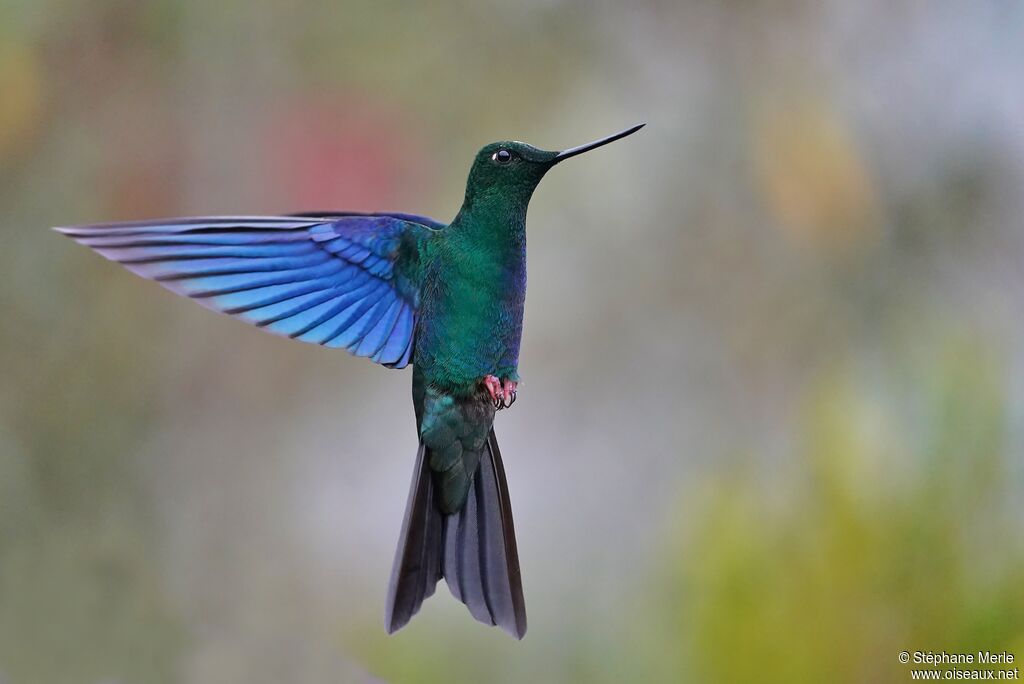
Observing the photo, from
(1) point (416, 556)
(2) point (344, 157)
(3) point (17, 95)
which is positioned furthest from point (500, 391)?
(3) point (17, 95)

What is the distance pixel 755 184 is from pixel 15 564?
172 centimetres

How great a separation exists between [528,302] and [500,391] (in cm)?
153

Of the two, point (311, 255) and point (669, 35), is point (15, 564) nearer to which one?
point (311, 255)

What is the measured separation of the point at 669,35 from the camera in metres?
2.62

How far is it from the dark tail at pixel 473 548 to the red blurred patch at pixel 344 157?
1.26 metres

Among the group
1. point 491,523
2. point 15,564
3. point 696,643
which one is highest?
point 15,564

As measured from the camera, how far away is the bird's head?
858mm

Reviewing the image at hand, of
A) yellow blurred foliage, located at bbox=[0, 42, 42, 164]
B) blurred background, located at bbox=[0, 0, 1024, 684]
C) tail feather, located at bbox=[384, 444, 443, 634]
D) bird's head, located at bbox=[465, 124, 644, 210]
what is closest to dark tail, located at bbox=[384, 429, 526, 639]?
tail feather, located at bbox=[384, 444, 443, 634]

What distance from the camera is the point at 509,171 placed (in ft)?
2.86

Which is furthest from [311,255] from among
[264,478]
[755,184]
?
[755,184]

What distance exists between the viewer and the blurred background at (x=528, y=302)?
7.28 feet

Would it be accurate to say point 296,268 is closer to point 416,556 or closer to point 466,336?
point 466,336

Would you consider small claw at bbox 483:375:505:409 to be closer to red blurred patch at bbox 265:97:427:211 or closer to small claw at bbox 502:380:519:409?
small claw at bbox 502:380:519:409

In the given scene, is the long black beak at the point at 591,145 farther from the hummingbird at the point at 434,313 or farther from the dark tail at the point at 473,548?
the dark tail at the point at 473,548
